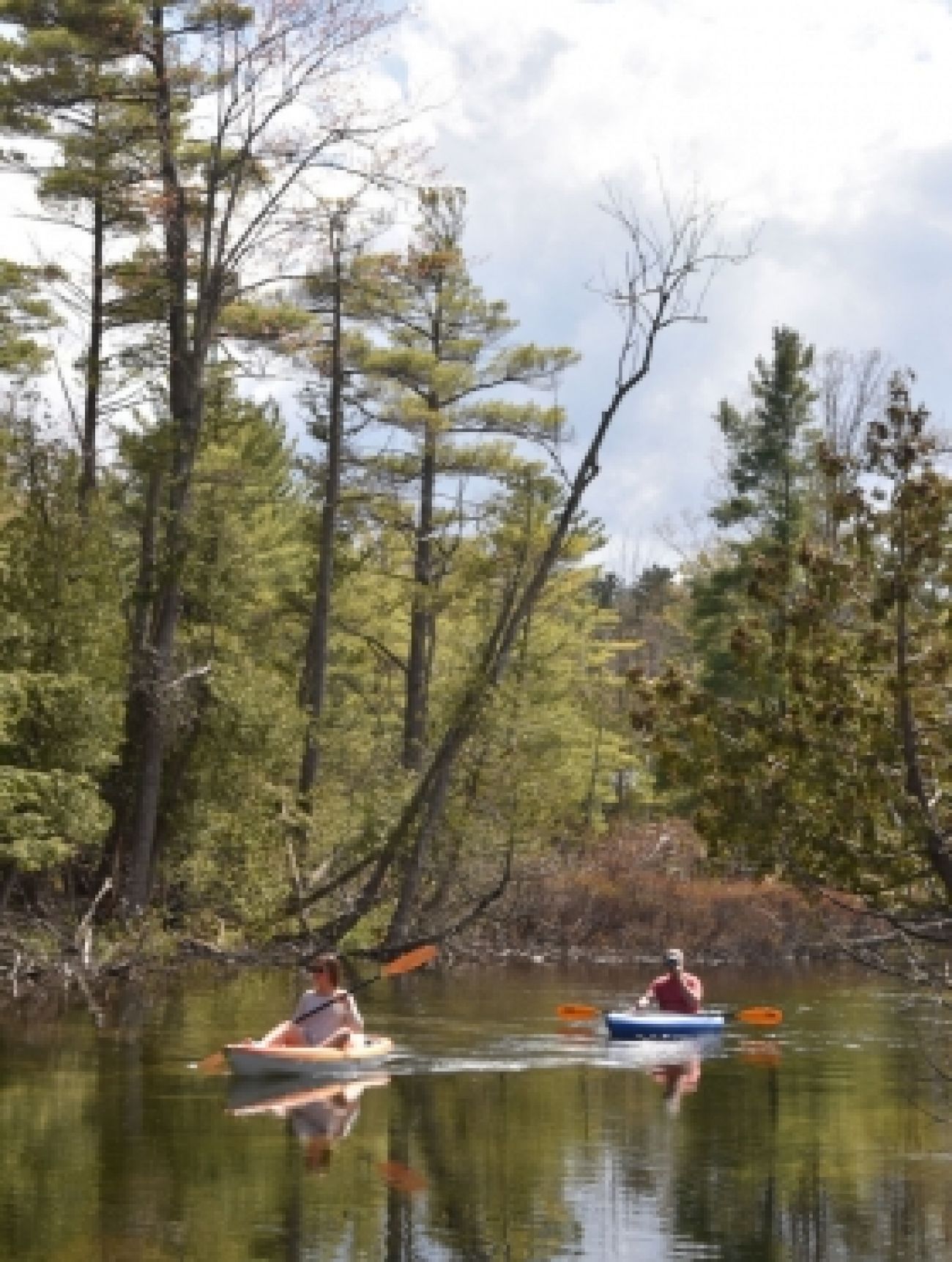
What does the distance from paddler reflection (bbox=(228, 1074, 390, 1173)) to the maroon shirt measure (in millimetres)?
5689

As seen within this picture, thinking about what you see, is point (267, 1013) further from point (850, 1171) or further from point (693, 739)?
point (693, 739)

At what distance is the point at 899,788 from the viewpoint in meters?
11.4

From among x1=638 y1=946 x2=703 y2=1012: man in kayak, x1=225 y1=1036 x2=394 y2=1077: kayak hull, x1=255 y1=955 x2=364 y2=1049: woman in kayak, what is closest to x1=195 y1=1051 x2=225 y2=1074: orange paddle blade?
x1=225 y1=1036 x2=394 y2=1077: kayak hull

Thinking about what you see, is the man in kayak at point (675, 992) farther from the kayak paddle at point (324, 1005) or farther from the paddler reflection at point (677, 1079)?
the kayak paddle at point (324, 1005)

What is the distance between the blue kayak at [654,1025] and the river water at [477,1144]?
0.30 meters

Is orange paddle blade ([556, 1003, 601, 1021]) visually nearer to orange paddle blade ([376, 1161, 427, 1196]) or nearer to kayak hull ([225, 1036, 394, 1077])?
kayak hull ([225, 1036, 394, 1077])

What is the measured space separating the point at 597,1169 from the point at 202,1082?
5.14 metres

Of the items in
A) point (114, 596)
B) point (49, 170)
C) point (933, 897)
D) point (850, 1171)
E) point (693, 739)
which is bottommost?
point (850, 1171)

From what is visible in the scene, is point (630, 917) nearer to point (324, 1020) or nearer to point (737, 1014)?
point (737, 1014)

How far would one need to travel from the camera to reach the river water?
1176cm

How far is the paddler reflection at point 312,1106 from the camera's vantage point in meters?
15.4

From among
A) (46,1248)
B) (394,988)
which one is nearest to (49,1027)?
(394,988)

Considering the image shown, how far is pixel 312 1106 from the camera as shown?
17.6 m

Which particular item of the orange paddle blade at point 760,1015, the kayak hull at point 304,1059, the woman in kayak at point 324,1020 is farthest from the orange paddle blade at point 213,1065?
the orange paddle blade at point 760,1015
